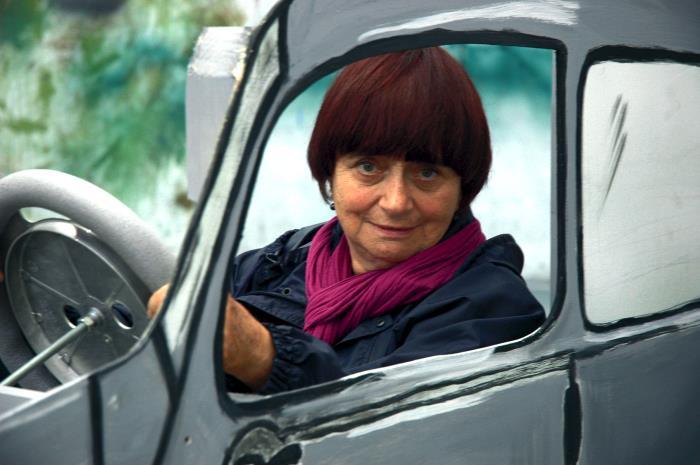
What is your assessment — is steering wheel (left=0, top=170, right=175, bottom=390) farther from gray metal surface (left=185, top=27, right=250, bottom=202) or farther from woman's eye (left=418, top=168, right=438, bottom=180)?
woman's eye (left=418, top=168, right=438, bottom=180)

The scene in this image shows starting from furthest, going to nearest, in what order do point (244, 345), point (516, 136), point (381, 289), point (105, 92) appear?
1. point (105, 92)
2. point (516, 136)
3. point (381, 289)
4. point (244, 345)

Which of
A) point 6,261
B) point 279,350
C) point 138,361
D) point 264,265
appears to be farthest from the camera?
point 264,265

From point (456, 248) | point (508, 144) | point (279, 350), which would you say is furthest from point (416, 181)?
point (508, 144)

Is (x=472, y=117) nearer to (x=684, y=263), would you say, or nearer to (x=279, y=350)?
(x=684, y=263)

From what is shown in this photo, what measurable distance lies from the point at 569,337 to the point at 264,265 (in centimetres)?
89

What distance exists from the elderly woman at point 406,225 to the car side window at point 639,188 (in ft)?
0.58

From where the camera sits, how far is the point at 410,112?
2197mm

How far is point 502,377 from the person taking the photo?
187 cm

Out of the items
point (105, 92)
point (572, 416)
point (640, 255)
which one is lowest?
point (572, 416)

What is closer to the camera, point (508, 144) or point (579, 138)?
point (579, 138)

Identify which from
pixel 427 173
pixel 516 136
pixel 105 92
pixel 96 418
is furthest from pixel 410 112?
pixel 105 92

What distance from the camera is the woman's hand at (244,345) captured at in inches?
65.1

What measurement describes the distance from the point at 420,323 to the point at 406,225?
0.23 m

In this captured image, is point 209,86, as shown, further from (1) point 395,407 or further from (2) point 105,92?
(2) point 105,92
